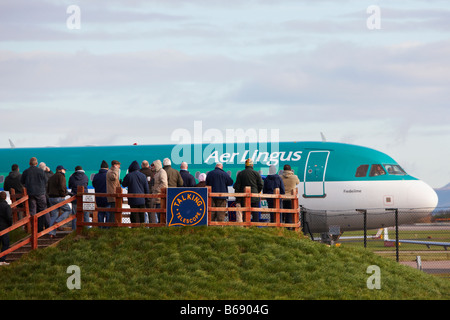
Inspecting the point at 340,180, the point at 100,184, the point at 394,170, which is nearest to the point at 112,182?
the point at 100,184

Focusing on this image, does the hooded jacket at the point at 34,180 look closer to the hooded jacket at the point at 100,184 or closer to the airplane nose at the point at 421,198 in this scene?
the hooded jacket at the point at 100,184

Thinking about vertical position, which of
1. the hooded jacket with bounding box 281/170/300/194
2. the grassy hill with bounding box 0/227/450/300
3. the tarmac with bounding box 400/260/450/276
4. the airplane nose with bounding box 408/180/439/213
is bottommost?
the tarmac with bounding box 400/260/450/276

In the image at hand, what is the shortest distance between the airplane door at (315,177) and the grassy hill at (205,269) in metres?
7.75

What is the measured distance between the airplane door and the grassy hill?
7.75 metres

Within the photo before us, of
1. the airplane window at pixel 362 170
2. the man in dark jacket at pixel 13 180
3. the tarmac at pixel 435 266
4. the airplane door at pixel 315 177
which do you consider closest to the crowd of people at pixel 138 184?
the man in dark jacket at pixel 13 180

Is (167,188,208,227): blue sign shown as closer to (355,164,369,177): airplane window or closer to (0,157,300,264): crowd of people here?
(0,157,300,264): crowd of people

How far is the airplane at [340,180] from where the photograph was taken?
91.8 ft

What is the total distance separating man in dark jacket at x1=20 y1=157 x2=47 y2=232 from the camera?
22.2m

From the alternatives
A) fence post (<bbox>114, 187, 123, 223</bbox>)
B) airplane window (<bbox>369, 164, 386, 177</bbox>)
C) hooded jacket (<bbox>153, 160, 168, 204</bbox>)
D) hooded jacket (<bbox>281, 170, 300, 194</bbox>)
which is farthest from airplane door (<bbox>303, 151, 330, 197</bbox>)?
fence post (<bbox>114, 187, 123, 223</bbox>)

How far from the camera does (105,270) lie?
58.0 feet

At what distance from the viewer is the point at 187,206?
20.2 meters
